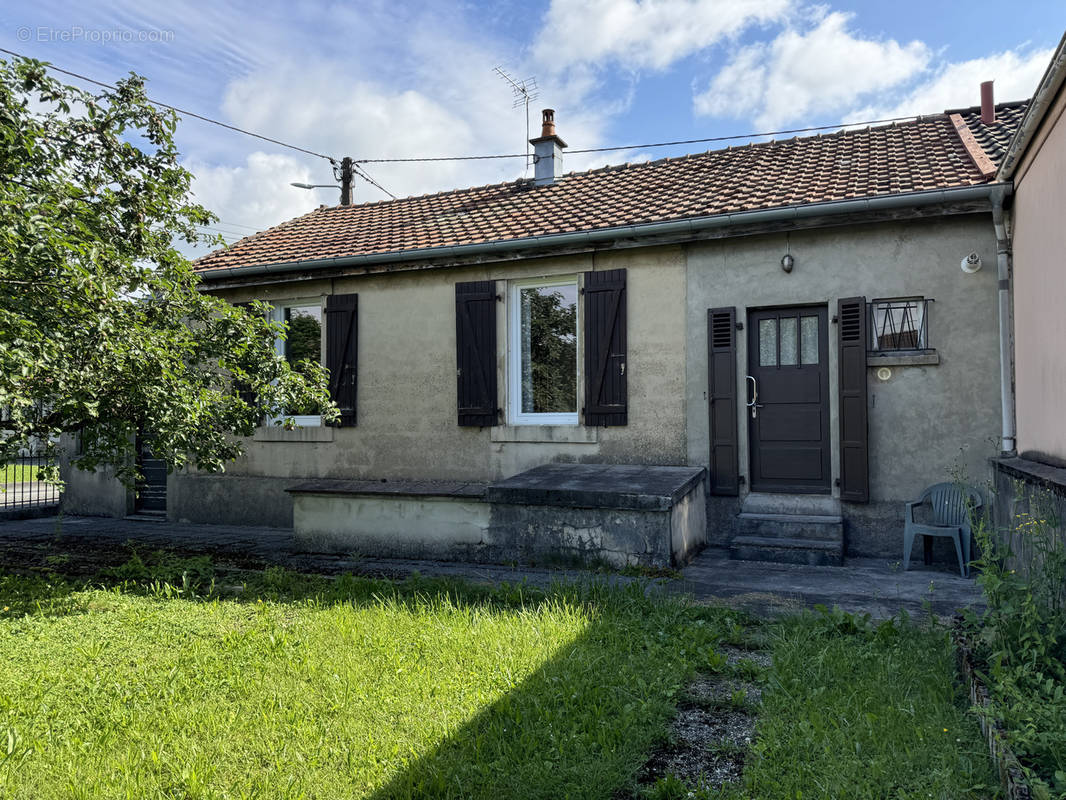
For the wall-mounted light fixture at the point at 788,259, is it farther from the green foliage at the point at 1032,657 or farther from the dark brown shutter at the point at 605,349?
the green foliage at the point at 1032,657

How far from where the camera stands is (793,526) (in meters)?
6.43

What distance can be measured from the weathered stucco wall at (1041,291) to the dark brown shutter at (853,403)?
116cm

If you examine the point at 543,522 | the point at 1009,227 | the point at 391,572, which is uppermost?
the point at 1009,227

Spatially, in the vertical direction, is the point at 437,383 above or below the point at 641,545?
above

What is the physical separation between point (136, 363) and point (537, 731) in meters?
3.53

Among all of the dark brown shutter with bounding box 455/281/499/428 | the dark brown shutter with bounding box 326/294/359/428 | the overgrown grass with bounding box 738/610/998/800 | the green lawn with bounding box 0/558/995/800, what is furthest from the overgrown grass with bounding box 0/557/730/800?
the dark brown shutter with bounding box 326/294/359/428

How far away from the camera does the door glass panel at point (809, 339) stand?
6812 mm

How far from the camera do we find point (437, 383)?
8.30 metres

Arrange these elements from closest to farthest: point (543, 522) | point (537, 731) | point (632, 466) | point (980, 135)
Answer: point (537, 731) → point (543, 522) → point (632, 466) → point (980, 135)

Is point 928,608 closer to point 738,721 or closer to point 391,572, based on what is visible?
point 738,721

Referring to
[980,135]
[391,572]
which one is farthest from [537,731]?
[980,135]

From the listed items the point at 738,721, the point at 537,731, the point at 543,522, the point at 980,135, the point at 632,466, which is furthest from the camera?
the point at 980,135

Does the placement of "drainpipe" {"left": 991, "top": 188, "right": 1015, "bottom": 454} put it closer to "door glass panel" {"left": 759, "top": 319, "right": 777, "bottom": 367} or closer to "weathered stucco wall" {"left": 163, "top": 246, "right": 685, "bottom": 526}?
"door glass panel" {"left": 759, "top": 319, "right": 777, "bottom": 367}

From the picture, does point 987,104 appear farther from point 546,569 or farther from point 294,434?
point 294,434
